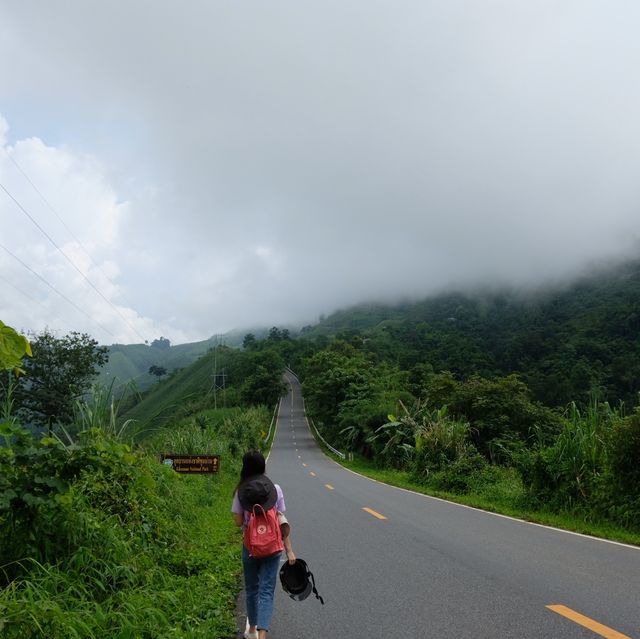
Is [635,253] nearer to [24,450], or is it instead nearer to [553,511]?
[553,511]

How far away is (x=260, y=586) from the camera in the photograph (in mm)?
4512

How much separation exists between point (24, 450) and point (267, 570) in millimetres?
2409

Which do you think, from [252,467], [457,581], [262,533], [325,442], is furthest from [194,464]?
[325,442]

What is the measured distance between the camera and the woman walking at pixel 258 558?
4465 mm

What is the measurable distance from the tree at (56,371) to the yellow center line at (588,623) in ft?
95.1

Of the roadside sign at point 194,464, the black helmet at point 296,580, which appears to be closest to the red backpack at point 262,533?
the black helmet at point 296,580

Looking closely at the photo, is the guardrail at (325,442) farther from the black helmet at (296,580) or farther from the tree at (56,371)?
the black helmet at (296,580)

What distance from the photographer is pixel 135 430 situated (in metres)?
8.37

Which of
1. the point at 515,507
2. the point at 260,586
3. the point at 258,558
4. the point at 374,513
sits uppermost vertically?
the point at 258,558

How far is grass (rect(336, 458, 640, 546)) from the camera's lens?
9.65 metres

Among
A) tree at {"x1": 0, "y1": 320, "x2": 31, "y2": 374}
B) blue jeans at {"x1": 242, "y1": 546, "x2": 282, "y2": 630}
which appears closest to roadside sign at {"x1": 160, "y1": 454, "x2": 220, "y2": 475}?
blue jeans at {"x1": 242, "y1": 546, "x2": 282, "y2": 630}

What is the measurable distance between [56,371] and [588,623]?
3261 centimetres

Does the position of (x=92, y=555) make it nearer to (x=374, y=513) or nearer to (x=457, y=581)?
(x=457, y=581)

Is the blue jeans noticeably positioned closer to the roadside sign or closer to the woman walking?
the woman walking
